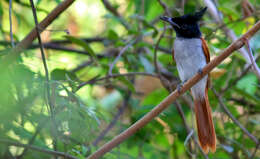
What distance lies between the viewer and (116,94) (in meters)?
4.48

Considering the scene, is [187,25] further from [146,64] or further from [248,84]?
[248,84]

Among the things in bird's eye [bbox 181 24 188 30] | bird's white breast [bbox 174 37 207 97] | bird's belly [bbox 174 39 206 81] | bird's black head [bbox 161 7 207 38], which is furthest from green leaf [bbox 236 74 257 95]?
bird's eye [bbox 181 24 188 30]

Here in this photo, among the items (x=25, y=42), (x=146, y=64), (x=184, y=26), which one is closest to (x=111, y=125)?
(x=146, y=64)

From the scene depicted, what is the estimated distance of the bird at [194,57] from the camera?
2908 millimetres

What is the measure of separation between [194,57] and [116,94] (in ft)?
5.57

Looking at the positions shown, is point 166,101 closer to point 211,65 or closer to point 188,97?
point 211,65

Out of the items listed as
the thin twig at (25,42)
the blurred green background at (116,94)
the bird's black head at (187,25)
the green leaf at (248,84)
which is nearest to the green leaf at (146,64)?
the blurred green background at (116,94)

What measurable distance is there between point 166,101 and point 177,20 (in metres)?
1.47

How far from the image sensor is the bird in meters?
2.91

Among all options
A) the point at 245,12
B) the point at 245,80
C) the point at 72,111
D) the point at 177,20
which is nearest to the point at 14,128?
the point at 72,111

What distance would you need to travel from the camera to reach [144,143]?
10.6 feet

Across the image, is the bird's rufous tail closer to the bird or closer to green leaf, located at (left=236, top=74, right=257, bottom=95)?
the bird

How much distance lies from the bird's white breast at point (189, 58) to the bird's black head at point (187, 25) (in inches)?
2.5

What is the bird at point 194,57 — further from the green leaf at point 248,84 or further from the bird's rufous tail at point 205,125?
the green leaf at point 248,84
